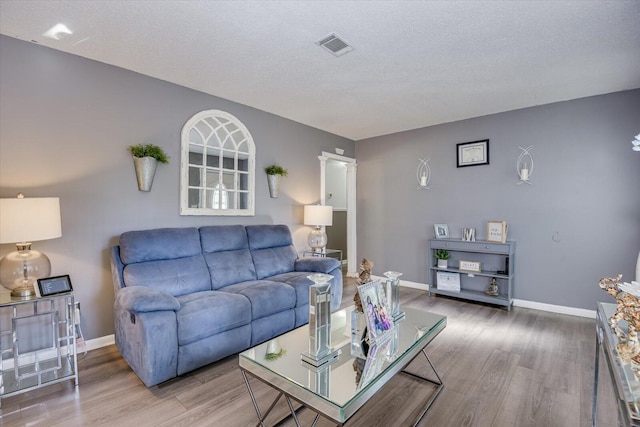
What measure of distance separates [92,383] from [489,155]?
4.77m

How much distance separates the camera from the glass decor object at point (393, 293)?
2.05 m

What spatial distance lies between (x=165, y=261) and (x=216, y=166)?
1259 millimetres

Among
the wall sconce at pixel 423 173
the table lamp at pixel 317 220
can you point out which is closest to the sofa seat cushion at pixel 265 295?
the table lamp at pixel 317 220

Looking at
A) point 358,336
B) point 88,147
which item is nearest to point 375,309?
point 358,336

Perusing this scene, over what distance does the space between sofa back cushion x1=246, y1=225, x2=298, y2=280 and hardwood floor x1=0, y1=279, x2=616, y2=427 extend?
108 centimetres

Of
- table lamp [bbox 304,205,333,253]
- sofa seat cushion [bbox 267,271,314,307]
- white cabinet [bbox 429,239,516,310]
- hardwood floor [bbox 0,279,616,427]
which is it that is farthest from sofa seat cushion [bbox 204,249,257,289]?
white cabinet [bbox 429,239,516,310]

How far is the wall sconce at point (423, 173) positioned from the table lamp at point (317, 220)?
1503mm

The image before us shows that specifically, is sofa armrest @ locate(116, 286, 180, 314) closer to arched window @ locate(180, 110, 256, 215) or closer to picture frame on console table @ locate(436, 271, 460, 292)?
arched window @ locate(180, 110, 256, 215)

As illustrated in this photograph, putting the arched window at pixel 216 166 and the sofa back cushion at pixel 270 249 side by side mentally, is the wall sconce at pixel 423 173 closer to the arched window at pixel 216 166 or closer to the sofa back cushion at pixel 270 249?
the sofa back cushion at pixel 270 249

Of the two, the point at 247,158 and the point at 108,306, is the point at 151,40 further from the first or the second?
the point at 108,306

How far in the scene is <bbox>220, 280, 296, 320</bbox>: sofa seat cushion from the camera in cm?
258

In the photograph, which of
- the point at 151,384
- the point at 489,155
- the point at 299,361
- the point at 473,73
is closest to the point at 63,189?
the point at 151,384

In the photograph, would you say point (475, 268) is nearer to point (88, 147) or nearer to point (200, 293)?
point (200, 293)

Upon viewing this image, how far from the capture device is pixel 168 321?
2057 millimetres
